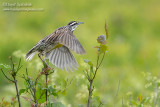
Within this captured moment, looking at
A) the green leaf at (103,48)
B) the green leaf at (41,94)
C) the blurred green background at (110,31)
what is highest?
the blurred green background at (110,31)

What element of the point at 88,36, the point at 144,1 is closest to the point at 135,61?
the point at 88,36

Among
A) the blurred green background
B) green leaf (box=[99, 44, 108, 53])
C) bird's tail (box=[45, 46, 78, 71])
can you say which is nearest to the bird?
bird's tail (box=[45, 46, 78, 71])

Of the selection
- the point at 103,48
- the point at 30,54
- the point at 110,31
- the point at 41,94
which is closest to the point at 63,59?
the point at 30,54

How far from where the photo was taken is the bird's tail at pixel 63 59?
3051 millimetres

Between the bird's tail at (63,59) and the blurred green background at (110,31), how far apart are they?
1101 millimetres

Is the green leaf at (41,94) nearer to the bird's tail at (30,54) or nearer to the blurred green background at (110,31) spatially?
the bird's tail at (30,54)

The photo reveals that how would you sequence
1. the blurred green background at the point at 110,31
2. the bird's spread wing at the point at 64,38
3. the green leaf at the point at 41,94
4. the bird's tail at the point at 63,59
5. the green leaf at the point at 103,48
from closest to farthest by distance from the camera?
the green leaf at the point at 103,48 < the green leaf at the point at 41,94 < the bird's spread wing at the point at 64,38 < the bird's tail at the point at 63,59 < the blurred green background at the point at 110,31

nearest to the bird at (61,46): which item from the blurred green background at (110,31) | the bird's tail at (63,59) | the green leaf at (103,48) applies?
the bird's tail at (63,59)

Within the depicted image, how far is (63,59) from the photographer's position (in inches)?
122

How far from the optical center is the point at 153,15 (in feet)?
37.8

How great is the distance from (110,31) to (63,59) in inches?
257

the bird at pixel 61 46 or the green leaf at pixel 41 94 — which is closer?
the green leaf at pixel 41 94

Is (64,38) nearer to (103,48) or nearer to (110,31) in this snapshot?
(103,48)

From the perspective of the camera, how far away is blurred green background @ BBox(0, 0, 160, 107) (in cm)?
599
